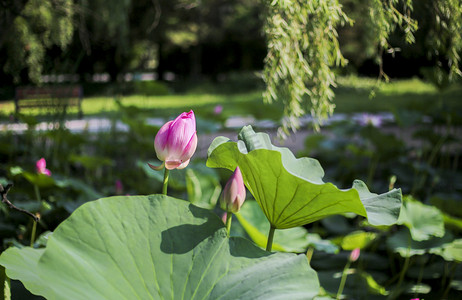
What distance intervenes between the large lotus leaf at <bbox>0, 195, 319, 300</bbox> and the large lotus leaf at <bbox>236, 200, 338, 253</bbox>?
0.60 metres

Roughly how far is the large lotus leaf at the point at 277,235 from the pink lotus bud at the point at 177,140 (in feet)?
1.91

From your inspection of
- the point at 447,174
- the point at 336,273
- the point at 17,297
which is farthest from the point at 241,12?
the point at 17,297

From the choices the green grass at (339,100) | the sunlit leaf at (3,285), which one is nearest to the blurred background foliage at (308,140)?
the sunlit leaf at (3,285)

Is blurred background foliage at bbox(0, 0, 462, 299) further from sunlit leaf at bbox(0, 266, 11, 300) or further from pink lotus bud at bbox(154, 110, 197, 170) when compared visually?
pink lotus bud at bbox(154, 110, 197, 170)

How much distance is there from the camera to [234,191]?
0.98 meters

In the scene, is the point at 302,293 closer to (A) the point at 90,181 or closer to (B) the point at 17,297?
(B) the point at 17,297

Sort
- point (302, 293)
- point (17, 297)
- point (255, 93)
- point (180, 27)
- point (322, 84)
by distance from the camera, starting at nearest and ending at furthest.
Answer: point (302, 293) < point (17, 297) < point (322, 84) < point (255, 93) < point (180, 27)

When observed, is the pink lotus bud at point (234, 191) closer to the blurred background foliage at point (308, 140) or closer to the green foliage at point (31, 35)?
the blurred background foliage at point (308, 140)

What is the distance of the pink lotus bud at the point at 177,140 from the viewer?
3.03 feet

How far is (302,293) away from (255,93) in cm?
1188

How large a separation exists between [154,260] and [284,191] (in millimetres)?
269

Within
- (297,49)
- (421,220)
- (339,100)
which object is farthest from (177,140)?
(339,100)

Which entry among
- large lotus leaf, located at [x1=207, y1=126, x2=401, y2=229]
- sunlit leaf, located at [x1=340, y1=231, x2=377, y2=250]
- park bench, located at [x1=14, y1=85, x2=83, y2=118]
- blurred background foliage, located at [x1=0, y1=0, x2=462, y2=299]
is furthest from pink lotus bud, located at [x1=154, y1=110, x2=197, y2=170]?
park bench, located at [x1=14, y1=85, x2=83, y2=118]

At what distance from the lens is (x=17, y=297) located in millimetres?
1074
